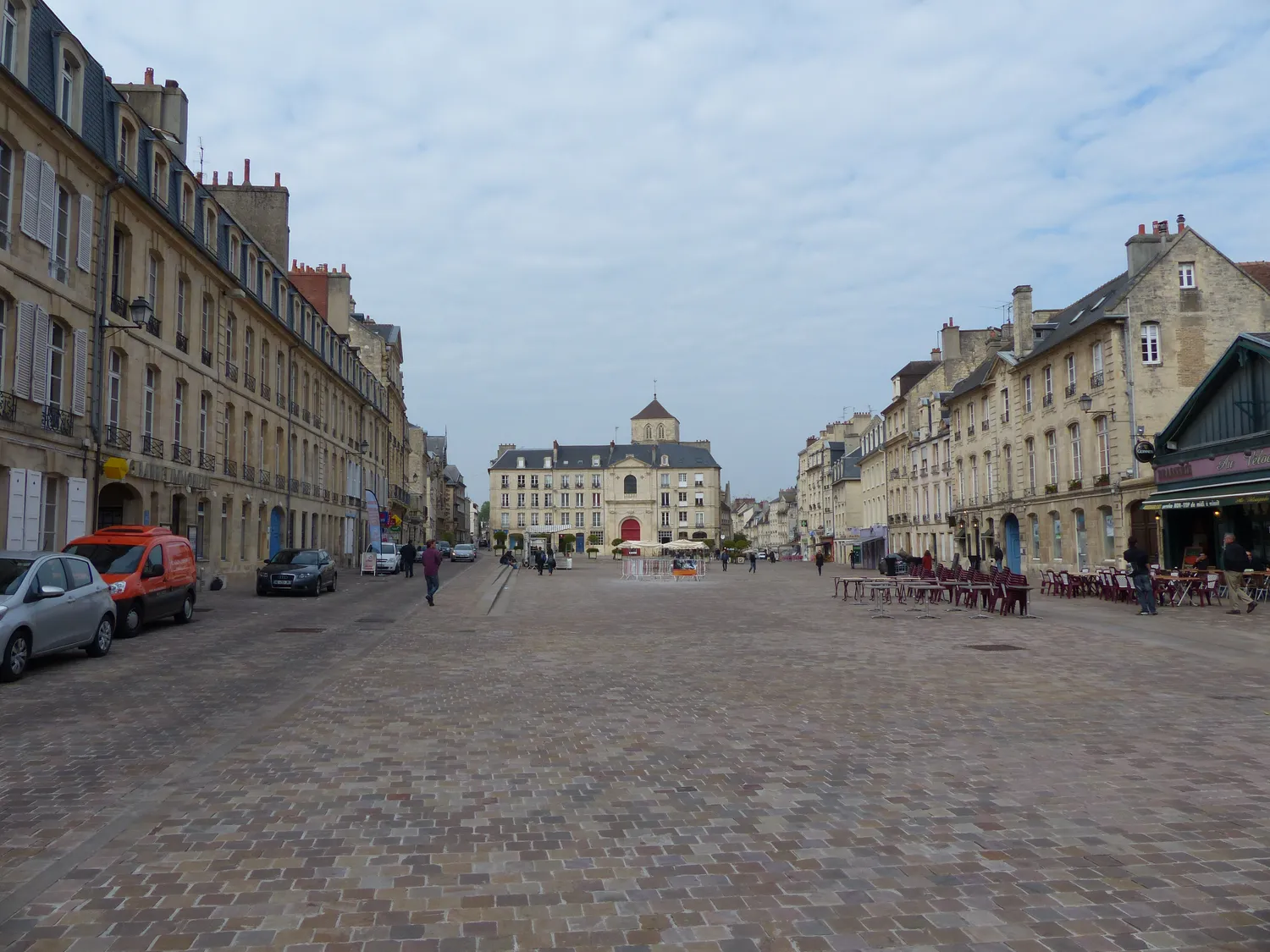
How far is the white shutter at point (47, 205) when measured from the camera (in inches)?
699

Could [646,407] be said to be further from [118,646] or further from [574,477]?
[118,646]

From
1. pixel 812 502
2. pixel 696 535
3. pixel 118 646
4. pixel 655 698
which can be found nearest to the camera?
pixel 655 698

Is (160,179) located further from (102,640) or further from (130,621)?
(102,640)

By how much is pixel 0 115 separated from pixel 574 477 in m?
102

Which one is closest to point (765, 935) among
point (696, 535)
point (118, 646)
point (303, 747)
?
point (303, 747)

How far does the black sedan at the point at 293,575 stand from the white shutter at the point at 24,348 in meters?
8.37

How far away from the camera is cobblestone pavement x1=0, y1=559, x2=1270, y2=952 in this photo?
12.0ft

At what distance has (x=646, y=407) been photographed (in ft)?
424

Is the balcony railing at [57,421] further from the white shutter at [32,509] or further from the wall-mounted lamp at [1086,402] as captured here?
the wall-mounted lamp at [1086,402]

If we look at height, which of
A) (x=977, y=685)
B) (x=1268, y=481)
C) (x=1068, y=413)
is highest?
(x=1068, y=413)

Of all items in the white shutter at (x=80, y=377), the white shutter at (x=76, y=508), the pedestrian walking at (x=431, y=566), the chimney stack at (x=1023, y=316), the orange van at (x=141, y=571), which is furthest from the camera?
the chimney stack at (x=1023, y=316)

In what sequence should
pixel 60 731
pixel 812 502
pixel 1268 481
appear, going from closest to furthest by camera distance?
1. pixel 60 731
2. pixel 1268 481
3. pixel 812 502

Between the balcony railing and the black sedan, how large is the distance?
678 cm

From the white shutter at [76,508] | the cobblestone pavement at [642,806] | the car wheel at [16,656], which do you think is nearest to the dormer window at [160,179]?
the white shutter at [76,508]
